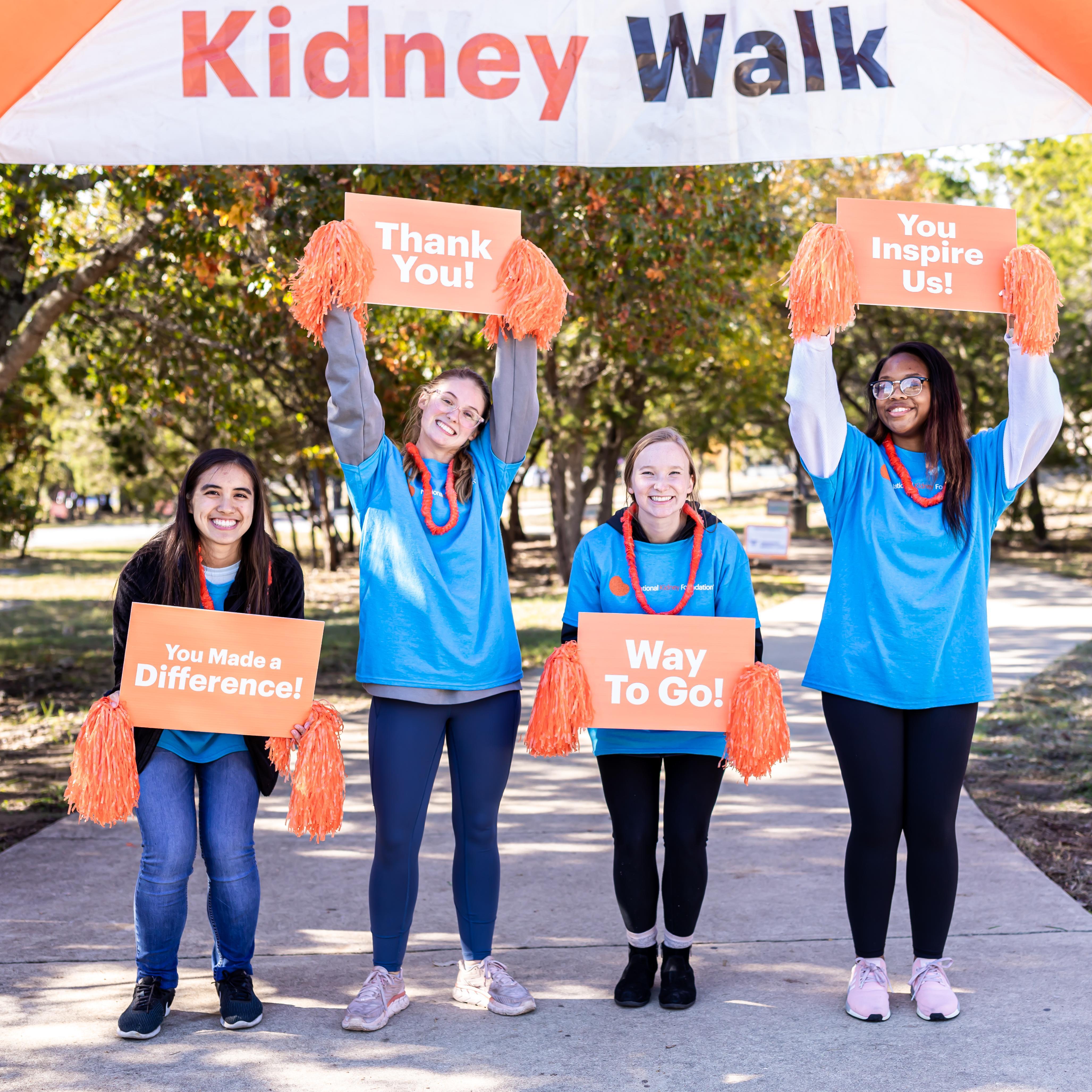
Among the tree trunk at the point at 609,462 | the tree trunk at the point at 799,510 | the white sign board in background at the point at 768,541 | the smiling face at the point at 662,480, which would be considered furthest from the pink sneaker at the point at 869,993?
the tree trunk at the point at 799,510

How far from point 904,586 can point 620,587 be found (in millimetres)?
794

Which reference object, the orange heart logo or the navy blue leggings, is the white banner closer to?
the orange heart logo

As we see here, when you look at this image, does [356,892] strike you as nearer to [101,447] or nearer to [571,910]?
[571,910]

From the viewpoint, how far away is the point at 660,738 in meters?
3.42

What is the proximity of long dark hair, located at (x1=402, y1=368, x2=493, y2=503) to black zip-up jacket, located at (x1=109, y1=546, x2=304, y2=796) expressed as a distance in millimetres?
439

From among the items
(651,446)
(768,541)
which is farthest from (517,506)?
(651,446)

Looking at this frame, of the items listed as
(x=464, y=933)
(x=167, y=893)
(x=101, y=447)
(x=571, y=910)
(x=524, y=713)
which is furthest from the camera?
(x=101, y=447)

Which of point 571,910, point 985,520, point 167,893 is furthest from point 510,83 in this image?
point 571,910

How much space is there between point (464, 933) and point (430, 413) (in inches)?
60.2

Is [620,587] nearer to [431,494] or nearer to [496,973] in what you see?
[431,494]

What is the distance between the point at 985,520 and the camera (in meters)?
3.43

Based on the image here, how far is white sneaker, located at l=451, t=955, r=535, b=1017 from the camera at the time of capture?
3406 mm

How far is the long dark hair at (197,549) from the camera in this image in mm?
3389

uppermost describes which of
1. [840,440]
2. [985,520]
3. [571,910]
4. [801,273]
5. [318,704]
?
[801,273]
